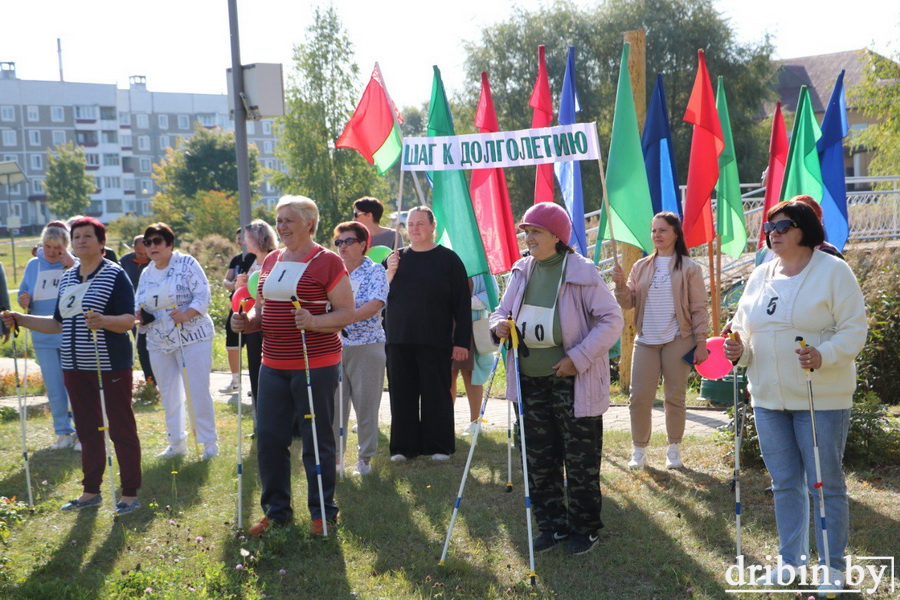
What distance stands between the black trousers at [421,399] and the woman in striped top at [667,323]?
1595mm

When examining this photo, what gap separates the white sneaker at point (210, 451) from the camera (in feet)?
25.7

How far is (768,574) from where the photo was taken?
454 cm

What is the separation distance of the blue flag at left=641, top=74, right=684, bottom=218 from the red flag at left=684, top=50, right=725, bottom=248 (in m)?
0.17

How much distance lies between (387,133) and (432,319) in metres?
2.04

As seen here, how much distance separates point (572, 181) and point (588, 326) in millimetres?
2692

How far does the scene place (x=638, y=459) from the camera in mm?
7047

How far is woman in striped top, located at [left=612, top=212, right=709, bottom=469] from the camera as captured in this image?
676 centimetres

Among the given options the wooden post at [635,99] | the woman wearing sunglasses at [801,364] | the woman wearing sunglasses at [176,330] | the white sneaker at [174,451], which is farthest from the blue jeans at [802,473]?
the white sneaker at [174,451]

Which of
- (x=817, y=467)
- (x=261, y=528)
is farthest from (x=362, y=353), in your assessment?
(x=817, y=467)

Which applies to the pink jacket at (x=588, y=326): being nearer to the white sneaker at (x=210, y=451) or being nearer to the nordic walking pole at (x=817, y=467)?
the nordic walking pole at (x=817, y=467)

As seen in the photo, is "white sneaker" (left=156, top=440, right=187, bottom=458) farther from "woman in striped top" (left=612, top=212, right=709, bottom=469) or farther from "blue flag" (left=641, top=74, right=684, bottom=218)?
"blue flag" (left=641, top=74, right=684, bottom=218)

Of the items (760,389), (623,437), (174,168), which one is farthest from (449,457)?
(174,168)

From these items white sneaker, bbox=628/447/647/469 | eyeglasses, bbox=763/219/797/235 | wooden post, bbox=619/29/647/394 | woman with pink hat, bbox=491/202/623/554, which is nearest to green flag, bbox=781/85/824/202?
wooden post, bbox=619/29/647/394

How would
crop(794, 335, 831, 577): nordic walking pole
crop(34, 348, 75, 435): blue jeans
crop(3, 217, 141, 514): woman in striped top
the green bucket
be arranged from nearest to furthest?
crop(794, 335, 831, 577): nordic walking pole → crop(3, 217, 141, 514): woman in striped top → crop(34, 348, 75, 435): blue jeans → the green bucket
